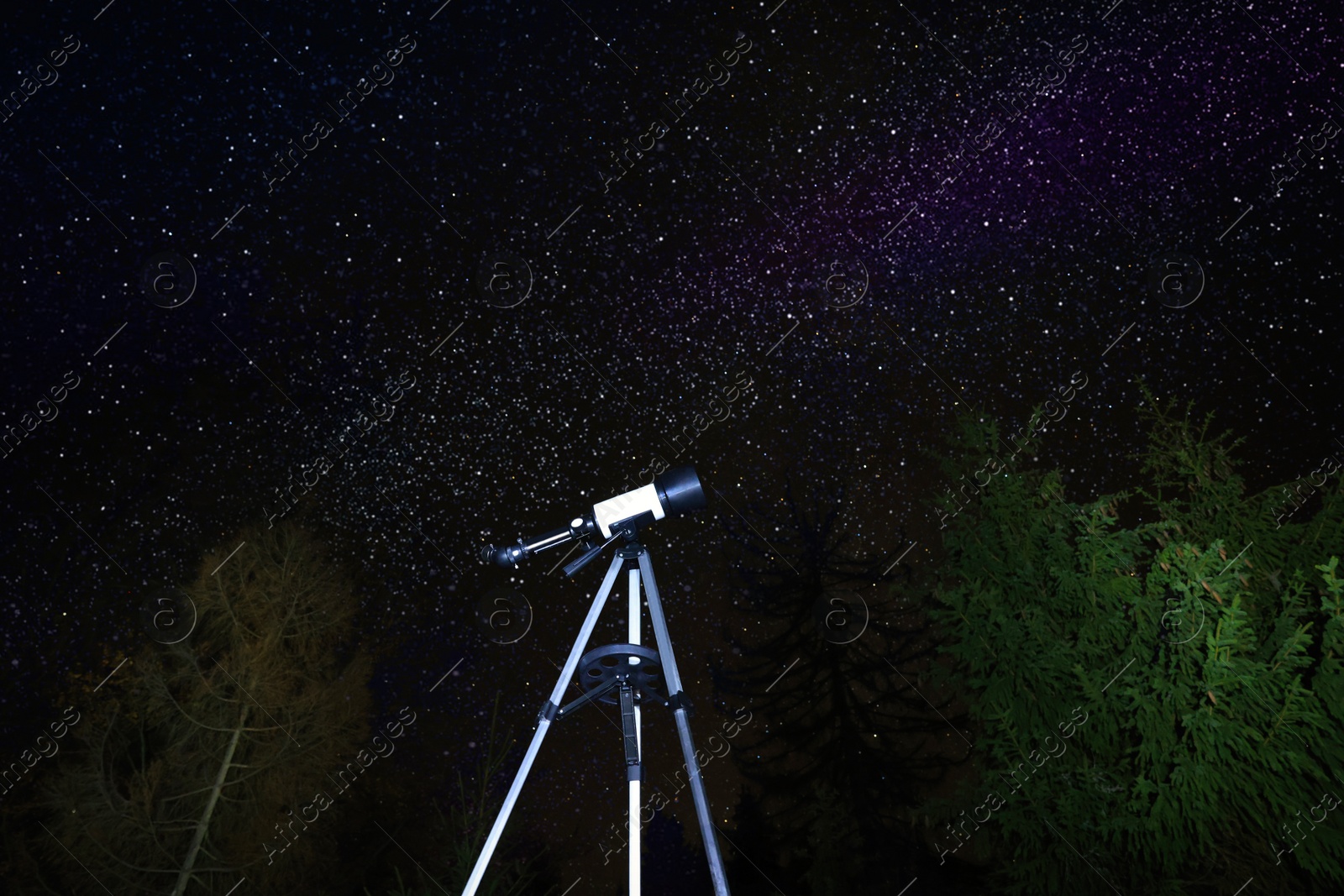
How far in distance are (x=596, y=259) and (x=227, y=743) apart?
795 cm

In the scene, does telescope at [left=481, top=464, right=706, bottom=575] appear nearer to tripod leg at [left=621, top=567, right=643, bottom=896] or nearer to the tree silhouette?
tripod leg at [left=621, top=567, right=643, bottom=896]

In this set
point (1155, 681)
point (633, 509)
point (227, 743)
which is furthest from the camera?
Answer: point (227, 743)

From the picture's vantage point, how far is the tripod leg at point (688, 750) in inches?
98.8

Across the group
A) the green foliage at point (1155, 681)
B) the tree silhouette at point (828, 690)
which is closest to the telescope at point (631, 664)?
the green foliage at point (1155, 681)

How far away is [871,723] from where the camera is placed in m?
13.1

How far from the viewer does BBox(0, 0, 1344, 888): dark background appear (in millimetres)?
7059

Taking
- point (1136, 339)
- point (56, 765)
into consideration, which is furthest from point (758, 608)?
point (56, 765)

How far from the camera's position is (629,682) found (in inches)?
129

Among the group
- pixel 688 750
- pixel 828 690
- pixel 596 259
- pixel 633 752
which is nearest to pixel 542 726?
pixel 633 752

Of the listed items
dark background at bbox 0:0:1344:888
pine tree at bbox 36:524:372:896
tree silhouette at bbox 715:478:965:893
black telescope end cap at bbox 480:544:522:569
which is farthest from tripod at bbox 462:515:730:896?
tree silhouette at bbox 715:478:965:893

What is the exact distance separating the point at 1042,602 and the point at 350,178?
24.5 feet

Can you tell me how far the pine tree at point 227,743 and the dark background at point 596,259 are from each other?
4.13ft

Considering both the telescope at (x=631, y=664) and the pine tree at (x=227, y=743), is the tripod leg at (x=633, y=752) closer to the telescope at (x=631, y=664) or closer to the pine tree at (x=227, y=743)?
the telescope at (x=631, y=664)

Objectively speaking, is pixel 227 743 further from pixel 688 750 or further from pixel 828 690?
pixel 688 750
